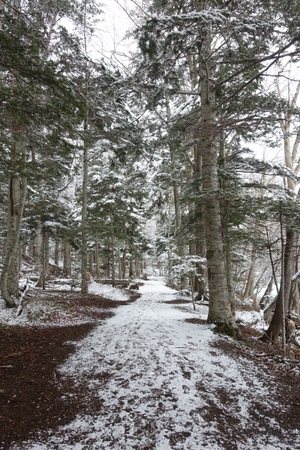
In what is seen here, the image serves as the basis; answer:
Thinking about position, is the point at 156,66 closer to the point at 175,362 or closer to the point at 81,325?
the point at 175,362

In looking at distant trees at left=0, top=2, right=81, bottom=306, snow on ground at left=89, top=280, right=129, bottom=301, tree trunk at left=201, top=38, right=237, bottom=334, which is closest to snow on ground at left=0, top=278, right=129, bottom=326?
distant trees at left=0, top=2, right=81, bottom=306

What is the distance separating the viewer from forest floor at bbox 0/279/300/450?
2.54 m

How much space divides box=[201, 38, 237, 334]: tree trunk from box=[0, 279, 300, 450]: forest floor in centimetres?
62

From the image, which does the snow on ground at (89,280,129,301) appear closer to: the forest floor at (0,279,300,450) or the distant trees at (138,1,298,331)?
the forest floor at (0,279,300,450)

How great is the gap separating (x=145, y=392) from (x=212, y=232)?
411 cm

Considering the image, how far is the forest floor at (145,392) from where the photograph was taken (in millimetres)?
2535

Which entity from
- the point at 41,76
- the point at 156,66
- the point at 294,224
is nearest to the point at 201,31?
the point at 156,66

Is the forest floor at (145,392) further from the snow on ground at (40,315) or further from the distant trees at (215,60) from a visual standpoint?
the distant trees at (215,60)

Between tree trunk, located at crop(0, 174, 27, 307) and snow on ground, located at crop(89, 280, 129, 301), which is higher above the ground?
tree trunk, located at crop(0, 174, 27, 307)

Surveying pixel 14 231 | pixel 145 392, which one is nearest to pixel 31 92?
pixel 14 231

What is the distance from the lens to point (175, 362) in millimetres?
4121

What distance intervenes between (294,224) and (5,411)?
6.74m

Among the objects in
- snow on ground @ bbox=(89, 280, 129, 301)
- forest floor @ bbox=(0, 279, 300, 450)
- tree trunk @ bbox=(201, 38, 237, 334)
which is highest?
tree trunk @ bbox=(201, 38, 237, 334)

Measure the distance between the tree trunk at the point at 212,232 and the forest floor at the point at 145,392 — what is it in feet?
2.02
